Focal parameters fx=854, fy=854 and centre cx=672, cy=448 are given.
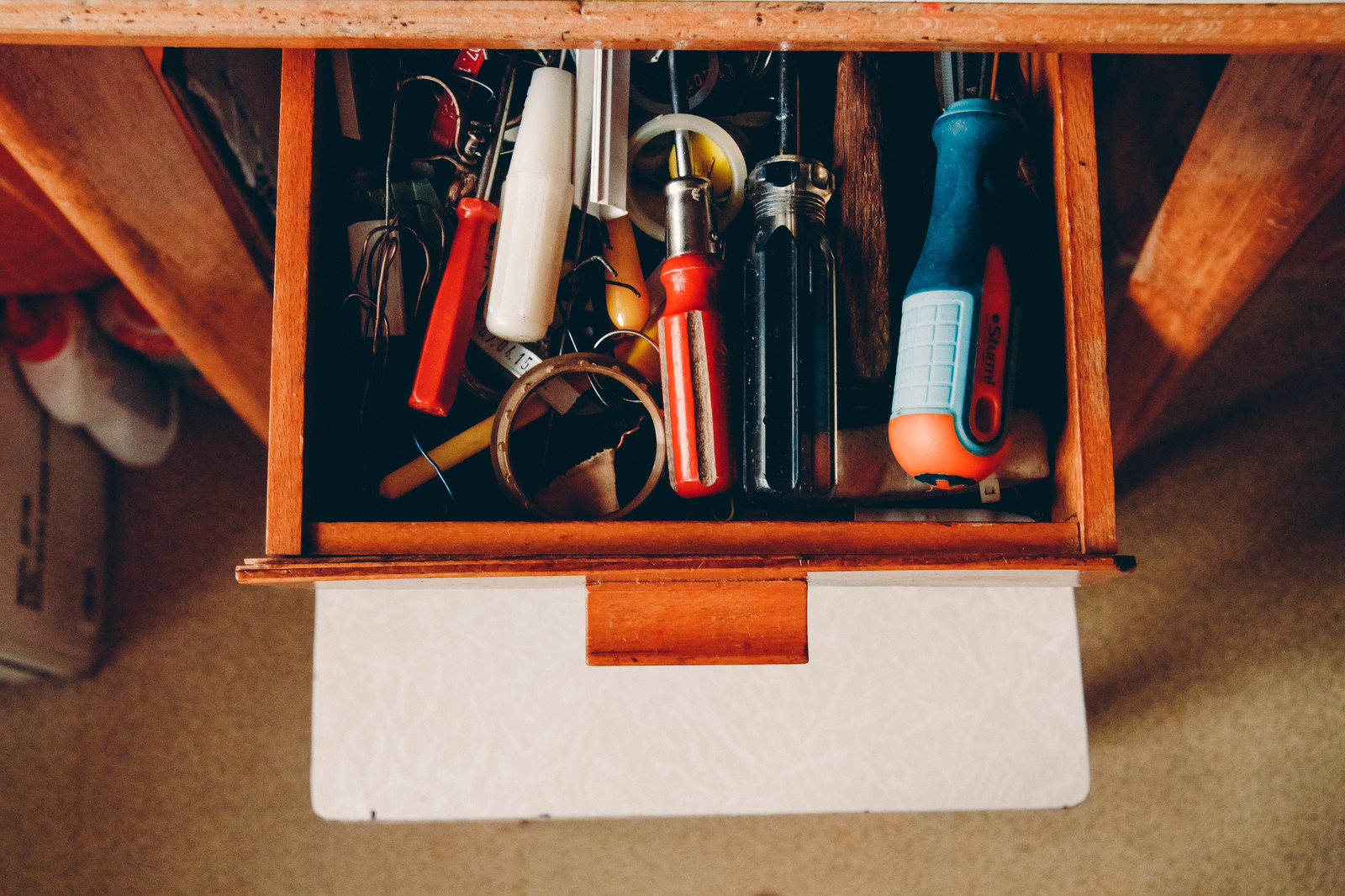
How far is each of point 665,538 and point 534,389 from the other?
0.12 meters

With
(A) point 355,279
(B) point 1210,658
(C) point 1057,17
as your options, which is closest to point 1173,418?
(B) point 1210,658

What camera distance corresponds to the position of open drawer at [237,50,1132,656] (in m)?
0.39

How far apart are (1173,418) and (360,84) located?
1002mm

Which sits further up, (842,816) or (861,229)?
(861,229)

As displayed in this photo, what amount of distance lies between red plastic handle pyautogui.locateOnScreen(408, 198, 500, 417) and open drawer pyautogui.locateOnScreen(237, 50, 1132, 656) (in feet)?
0.19

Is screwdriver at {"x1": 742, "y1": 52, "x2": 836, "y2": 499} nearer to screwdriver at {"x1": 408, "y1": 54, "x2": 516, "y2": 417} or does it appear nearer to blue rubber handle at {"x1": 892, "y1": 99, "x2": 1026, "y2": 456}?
blue rubber handle at {"x1": 892, "y1": 99, "x2": 1026, "y2": 456}

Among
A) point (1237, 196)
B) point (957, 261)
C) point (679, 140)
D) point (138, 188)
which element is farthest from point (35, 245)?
point (1237, 196)

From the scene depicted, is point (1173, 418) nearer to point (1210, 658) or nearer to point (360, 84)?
point (1210, 658)

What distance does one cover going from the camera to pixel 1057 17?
343mm

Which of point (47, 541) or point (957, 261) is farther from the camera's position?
point (47, 541)

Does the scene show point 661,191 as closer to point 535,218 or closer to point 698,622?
point 535,218

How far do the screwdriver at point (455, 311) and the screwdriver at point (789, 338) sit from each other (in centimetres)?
14

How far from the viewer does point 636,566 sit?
392 millimetres

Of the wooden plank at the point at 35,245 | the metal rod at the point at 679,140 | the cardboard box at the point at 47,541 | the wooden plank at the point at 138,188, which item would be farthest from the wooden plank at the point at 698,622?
the cardboard box at the point at 47,541
